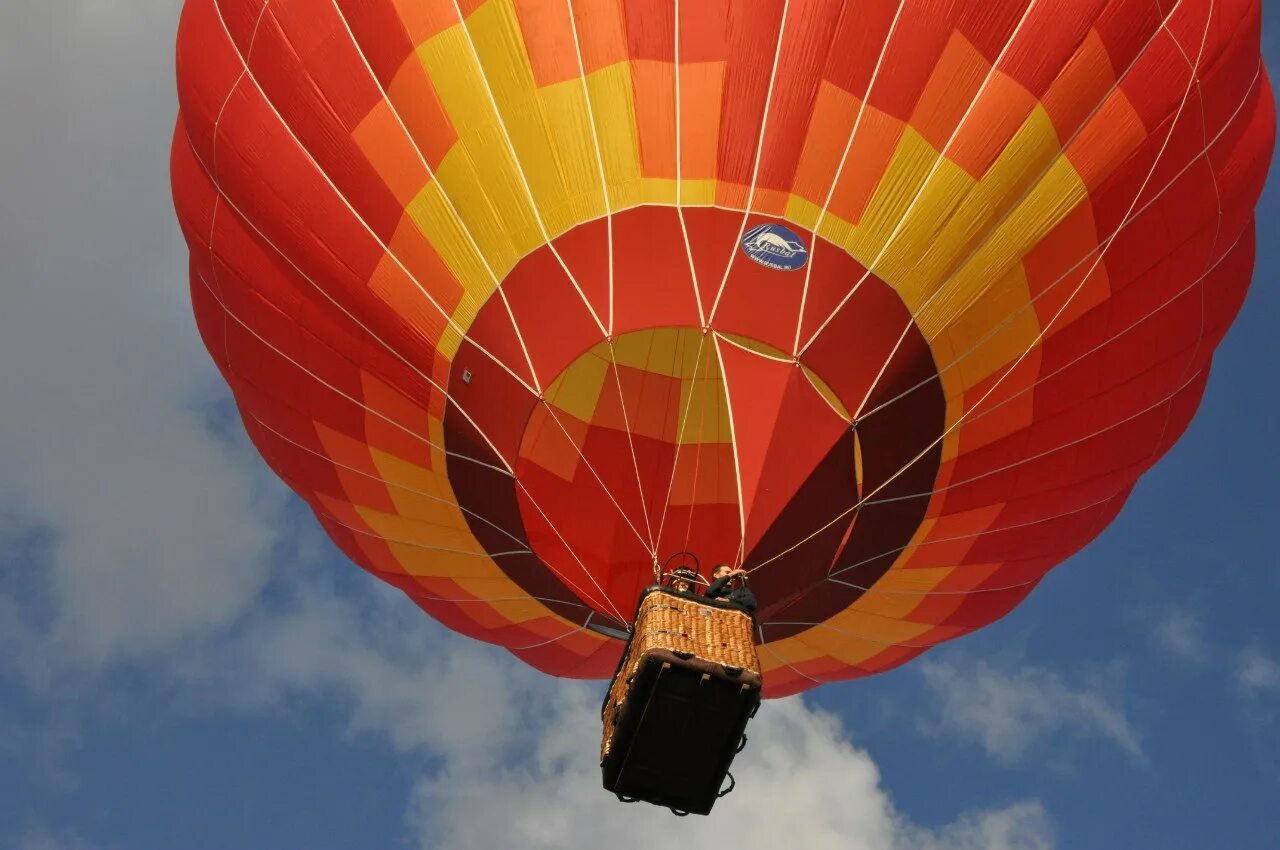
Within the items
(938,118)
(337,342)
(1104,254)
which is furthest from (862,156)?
(337,342)

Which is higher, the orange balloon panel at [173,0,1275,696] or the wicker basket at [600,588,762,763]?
the orange balloon panel at [173,0,1275,696]

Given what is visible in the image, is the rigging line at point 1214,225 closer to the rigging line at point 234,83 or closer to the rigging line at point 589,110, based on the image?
the rigging line at point 589,110

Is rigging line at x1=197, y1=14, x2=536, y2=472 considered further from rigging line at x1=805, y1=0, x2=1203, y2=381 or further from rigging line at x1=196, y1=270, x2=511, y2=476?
rigging line at x1=805, y1=0, x2=1203, y2=381

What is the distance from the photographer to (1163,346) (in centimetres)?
1195

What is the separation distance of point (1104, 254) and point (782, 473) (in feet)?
7.85

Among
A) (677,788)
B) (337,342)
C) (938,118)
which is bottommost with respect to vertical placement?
(677,788)

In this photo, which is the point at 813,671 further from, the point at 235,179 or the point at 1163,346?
the point at 235,179

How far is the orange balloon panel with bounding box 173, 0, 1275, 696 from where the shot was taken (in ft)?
35.2

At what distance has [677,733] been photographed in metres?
9.96

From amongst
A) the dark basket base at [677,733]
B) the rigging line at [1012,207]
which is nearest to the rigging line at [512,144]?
the rigging line at [1012,207]

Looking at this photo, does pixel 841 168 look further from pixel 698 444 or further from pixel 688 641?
pixel 688 641

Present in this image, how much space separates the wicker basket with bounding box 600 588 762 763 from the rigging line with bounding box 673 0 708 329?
1812 mm

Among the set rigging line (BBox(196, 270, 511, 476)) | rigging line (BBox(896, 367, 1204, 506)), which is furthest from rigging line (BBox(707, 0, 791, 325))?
rigging line (BBox(896, 367, 1204, 506))

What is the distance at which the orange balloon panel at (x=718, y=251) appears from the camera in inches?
423
